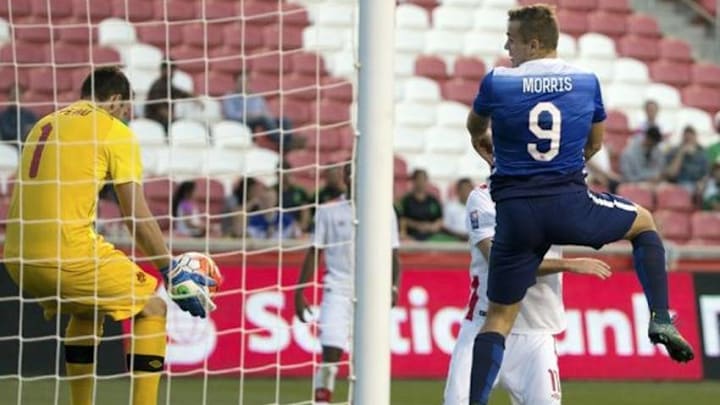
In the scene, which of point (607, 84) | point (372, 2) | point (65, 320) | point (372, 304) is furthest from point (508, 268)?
point (607, 84)

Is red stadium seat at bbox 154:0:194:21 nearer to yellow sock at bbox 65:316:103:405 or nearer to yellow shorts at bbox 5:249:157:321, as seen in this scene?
yellow sock at bbox 65:316:103:405

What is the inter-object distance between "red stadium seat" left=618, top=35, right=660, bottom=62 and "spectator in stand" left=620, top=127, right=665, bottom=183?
219 cm

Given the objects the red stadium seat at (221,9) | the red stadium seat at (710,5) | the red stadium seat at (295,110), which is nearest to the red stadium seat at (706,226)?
the red stadium seat at (710,5)

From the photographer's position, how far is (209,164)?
1612cm

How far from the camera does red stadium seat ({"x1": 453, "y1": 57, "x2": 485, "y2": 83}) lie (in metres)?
18.8

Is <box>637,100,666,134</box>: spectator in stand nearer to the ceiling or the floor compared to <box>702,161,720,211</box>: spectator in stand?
nearer to the ceiling

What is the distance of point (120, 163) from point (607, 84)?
1165 centimetres

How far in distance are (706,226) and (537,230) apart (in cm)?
1080

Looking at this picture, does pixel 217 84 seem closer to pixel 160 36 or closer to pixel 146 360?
pixel 160 36

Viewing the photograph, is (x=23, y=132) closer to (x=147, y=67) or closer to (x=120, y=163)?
Result: (x=147, y=67)

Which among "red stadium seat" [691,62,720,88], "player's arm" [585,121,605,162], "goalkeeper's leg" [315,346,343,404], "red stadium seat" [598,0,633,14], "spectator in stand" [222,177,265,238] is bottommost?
"goalkeeper's leg" [315,346,343,404]

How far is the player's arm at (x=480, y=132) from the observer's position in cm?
744

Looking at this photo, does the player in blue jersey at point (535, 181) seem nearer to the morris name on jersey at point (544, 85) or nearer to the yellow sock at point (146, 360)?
the morris name on jersey at point (544, 85)

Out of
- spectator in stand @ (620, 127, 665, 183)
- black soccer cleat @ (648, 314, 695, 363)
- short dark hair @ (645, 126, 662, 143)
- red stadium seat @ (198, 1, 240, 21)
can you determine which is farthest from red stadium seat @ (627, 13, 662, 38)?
black soccer cleat @ (648, 314, 695, 363)
